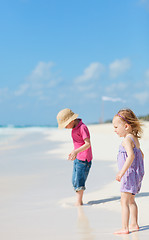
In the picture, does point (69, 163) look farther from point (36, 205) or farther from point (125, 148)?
point (125, 148)

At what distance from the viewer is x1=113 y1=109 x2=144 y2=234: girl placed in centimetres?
329

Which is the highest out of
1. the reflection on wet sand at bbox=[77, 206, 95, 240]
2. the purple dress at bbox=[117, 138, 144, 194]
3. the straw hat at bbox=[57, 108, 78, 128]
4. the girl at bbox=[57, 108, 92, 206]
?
the straw hat at bbox=[57, 108, 78, 128]

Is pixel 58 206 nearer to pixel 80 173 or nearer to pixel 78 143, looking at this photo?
pixel 80 173

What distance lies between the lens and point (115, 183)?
20.1 feet

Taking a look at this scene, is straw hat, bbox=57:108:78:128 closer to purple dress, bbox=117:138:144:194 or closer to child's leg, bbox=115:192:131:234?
purple dress, bbox=117:138:144:194

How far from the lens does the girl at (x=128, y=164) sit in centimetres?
329

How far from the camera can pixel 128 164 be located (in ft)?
10.7

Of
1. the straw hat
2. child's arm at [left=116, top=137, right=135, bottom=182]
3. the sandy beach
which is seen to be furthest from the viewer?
the straw hat

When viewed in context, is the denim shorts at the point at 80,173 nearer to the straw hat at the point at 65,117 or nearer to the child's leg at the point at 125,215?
the straw hat at the point at 65,117

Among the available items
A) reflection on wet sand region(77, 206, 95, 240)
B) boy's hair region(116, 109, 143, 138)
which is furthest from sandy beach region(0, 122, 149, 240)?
boy's hair region(116, 109, 143, 138)

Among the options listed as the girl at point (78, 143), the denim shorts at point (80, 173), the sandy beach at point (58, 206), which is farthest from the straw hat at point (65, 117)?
the sandy beach at point (58, 206)

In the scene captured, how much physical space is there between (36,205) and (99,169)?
10.8ft

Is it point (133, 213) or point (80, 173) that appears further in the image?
point (80, 173)

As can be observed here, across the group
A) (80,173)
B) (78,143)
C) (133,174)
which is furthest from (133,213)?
(78,143)
